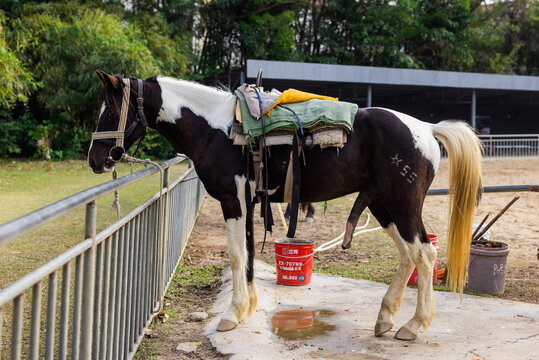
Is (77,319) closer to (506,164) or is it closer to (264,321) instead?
(264,321)

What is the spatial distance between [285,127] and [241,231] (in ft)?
2.69

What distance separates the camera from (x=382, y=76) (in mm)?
22391

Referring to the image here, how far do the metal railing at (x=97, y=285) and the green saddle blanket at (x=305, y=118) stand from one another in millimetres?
775

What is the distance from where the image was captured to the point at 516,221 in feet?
27.3

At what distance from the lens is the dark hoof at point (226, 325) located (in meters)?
3.53

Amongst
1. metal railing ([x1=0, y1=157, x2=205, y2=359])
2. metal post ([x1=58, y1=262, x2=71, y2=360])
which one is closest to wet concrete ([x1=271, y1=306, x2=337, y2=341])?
metal railing ([x1=0, y1=157, x2=205, y2=359])

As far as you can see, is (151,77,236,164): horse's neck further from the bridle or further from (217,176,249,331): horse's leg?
(217,176,249,331): horse's leg

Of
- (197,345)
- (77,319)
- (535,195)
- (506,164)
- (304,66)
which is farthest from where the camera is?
(304,66)

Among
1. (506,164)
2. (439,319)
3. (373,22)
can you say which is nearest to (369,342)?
(439,319)

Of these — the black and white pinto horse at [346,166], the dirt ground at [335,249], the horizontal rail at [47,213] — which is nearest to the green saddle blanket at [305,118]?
the black and white pinto horse at [346,166]

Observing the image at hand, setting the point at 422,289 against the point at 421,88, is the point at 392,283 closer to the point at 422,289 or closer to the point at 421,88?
the point at 422,289

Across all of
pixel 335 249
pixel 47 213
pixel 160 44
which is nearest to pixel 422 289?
pixel 47 213

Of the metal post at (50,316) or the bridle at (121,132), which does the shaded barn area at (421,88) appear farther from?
the metal post at (50,316)

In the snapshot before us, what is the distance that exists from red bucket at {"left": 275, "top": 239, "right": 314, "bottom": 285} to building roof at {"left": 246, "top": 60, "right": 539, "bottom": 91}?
50.8ft
